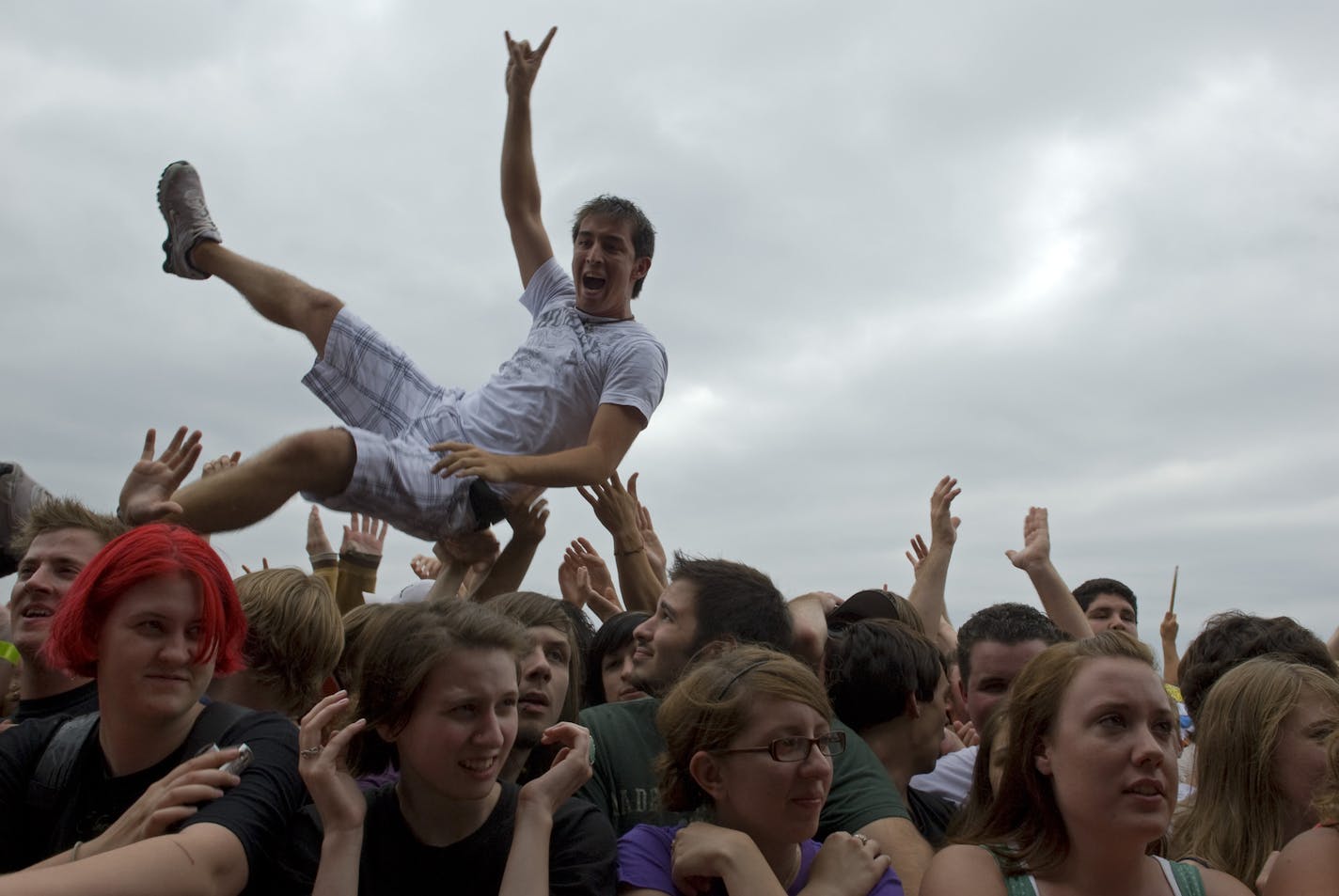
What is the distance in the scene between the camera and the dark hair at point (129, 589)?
8.46 ft

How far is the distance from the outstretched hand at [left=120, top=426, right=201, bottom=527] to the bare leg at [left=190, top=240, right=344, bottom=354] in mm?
1269

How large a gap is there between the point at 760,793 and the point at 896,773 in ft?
3.49

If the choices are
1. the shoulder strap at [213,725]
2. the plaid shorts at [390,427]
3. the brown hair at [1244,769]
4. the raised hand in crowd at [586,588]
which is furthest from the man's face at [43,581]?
the brown hair at [1244,769]

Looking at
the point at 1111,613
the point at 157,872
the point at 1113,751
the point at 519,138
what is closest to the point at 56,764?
the point at 157,872

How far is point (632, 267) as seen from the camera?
5.68 metres

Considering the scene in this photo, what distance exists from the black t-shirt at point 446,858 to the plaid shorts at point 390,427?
2449 millimetres

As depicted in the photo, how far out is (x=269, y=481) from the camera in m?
4.47

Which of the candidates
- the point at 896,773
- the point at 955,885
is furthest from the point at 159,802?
the point at 896,773

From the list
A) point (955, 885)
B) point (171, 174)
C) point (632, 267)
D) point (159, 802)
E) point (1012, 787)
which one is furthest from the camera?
point (632, 267)

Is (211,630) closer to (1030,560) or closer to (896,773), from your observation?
(896,773)

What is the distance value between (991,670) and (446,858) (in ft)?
6.75

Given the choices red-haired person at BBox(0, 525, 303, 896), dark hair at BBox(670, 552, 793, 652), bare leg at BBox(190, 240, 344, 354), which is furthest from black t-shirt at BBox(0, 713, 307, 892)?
bare leg at BBox(190, 240, 344, 354)

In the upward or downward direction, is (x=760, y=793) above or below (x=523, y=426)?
below

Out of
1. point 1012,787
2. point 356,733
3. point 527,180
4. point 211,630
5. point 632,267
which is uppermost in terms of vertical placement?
point 527,180
